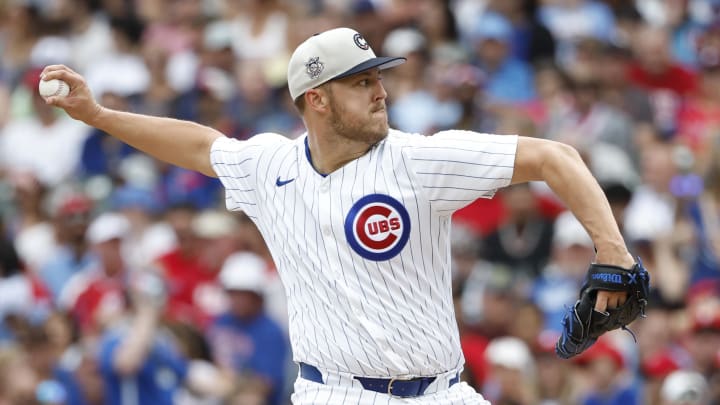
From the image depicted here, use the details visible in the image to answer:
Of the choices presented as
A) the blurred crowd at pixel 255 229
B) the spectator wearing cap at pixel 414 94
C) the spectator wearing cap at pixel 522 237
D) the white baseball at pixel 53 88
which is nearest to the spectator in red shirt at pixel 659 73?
the blurred crowd at pixel 255 229

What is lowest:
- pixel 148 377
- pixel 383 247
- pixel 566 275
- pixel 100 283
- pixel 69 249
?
pixel 148 377

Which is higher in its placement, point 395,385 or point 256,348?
point 395,385

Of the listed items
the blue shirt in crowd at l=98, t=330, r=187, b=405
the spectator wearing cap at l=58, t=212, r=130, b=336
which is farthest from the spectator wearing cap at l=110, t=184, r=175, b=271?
the blue shirt in crowd at l=98, t=330, r=187, b=405

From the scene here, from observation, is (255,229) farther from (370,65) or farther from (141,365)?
(370,65)

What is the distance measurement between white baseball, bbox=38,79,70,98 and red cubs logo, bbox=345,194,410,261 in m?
1.28

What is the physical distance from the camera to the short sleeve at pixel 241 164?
5.54 meters

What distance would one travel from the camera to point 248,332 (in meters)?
9.66

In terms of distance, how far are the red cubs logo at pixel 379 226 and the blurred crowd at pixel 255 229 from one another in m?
3.37

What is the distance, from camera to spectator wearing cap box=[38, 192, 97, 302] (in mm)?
10875

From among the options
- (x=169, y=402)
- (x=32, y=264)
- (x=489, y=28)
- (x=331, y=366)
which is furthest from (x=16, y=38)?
(x=331, y=366)

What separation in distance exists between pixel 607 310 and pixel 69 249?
6.91 metres

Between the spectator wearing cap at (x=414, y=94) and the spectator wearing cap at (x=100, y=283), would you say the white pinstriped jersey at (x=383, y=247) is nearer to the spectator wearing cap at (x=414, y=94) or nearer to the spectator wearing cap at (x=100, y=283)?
the spectator wearing cap at (x=100, y=283)

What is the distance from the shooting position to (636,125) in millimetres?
10539

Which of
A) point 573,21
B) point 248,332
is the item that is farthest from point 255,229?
point 573,21
